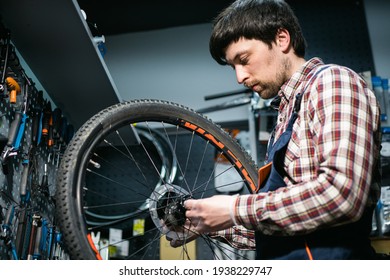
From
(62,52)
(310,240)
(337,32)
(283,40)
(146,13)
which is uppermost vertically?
(146,13)

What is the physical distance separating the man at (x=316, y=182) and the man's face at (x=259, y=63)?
0.18 ft

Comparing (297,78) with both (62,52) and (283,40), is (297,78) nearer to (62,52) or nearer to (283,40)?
(283,40)

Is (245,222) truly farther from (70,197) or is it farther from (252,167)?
(252,167)

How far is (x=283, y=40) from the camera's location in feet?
3.83

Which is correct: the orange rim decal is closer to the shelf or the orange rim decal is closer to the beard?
the beard

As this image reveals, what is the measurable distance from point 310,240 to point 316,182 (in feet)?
0.48

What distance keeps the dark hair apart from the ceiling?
2.12 metres

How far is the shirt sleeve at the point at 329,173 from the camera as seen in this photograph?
79 cm

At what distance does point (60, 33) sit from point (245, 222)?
46.7 inches

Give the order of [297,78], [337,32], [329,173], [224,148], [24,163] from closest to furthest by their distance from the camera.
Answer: [329,173]
[297,78]
[224,148]
[24,163]
[337,32]

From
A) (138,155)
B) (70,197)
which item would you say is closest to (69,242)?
(70,197)

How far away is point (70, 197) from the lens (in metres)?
0.91

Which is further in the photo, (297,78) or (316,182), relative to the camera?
(297,78)

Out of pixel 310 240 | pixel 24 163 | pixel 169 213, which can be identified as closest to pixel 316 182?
pixel 310 240
